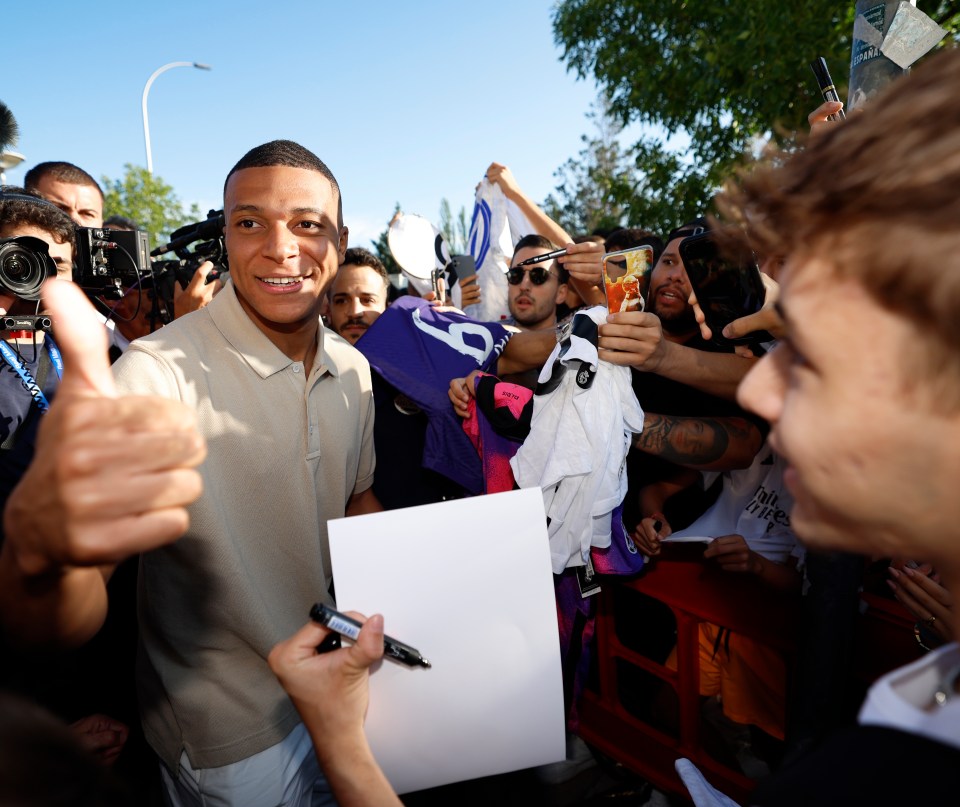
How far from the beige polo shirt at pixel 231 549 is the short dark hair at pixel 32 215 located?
1.34 metres

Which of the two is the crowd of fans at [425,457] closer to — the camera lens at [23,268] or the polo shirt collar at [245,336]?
the polo shirt collar at [245,336]

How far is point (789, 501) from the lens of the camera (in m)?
2.41

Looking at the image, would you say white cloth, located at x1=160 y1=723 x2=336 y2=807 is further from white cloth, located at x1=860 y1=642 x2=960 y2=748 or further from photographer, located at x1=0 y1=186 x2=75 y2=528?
white cloth, located at x1=860 y1=642 x2=960 y2=748

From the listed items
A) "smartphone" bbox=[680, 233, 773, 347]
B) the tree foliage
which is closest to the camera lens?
"smartphone" bbox=[680, 233, 773, 347]

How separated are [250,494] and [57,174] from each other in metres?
3.65

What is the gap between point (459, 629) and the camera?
1340 millimetres

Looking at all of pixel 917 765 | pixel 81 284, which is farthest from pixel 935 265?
pixel 81 284

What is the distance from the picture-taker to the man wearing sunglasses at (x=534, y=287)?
3.83 metres

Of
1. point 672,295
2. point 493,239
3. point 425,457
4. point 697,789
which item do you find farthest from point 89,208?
point 697,789

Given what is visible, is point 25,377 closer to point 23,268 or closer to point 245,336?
point 23,268

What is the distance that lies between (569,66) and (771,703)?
1144cm

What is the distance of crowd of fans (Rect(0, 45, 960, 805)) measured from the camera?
0.69m

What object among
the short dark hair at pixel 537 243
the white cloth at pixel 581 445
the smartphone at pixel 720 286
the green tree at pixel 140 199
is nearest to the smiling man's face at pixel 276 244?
the white cloth at pixel 581 445

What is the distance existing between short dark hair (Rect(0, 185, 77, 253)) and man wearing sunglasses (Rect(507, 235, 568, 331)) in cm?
237
